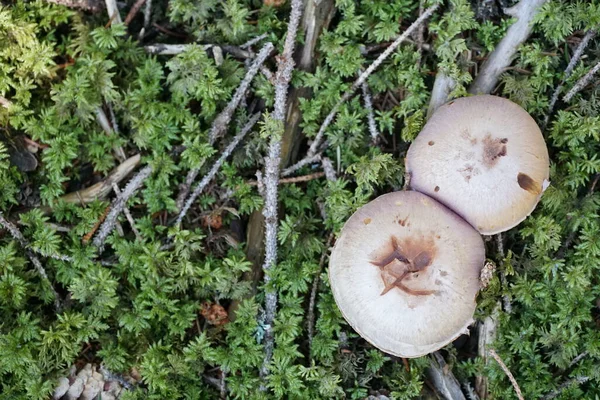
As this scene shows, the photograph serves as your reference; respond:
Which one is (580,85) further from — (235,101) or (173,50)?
(173,50)

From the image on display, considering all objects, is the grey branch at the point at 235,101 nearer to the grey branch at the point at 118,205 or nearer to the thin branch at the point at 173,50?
the thin branch at the point at 173,50

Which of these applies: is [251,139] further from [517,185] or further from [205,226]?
[517,185]

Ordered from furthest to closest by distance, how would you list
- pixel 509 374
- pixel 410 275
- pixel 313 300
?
pixel 313 300, pixel 509 374, pixel 410 275

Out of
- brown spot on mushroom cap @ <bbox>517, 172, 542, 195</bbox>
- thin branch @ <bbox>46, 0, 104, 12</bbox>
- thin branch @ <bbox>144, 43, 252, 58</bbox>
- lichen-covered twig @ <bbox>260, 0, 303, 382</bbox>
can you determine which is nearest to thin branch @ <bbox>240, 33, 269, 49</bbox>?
thin branch @ <bbox>144, 43, 252, 58</bbox>

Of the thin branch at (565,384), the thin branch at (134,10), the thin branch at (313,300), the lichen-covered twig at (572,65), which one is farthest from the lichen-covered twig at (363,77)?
the thin branch at (565,384)

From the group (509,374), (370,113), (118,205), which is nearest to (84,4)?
(118,205)

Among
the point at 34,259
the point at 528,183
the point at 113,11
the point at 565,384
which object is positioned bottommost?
the point at 565,384
